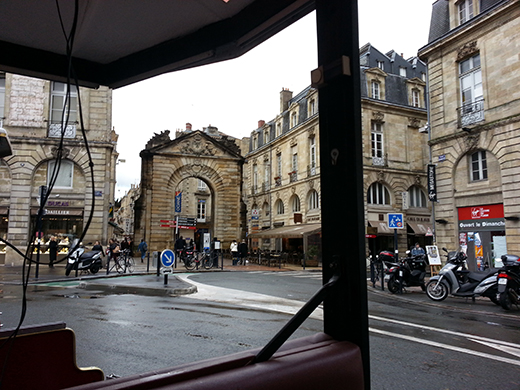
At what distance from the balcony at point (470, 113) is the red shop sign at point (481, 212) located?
392 centimetres

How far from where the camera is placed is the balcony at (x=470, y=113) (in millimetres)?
17844

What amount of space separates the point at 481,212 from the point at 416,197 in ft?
45.0

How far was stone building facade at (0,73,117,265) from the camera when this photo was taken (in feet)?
71.6

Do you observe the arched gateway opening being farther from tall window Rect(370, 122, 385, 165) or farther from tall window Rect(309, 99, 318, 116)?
tall window Rect(370, 122, 385, 165)

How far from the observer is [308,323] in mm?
6152

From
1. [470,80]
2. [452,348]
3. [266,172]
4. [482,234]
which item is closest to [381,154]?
[470,80]

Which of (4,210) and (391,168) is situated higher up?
Answer: (391,168)

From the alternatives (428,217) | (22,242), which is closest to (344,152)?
(22,242)

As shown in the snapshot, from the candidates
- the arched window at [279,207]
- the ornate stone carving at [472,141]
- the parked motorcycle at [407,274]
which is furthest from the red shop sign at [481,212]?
the arched window at [279,207]

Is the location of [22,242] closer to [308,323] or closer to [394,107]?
[308,323]

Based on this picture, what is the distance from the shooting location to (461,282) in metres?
10.2

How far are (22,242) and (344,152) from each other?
23769mm

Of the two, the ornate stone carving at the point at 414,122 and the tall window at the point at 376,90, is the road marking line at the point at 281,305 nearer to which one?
the tall window at the point at 376,90

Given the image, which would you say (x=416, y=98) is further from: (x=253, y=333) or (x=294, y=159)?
(x=253, y=333)
